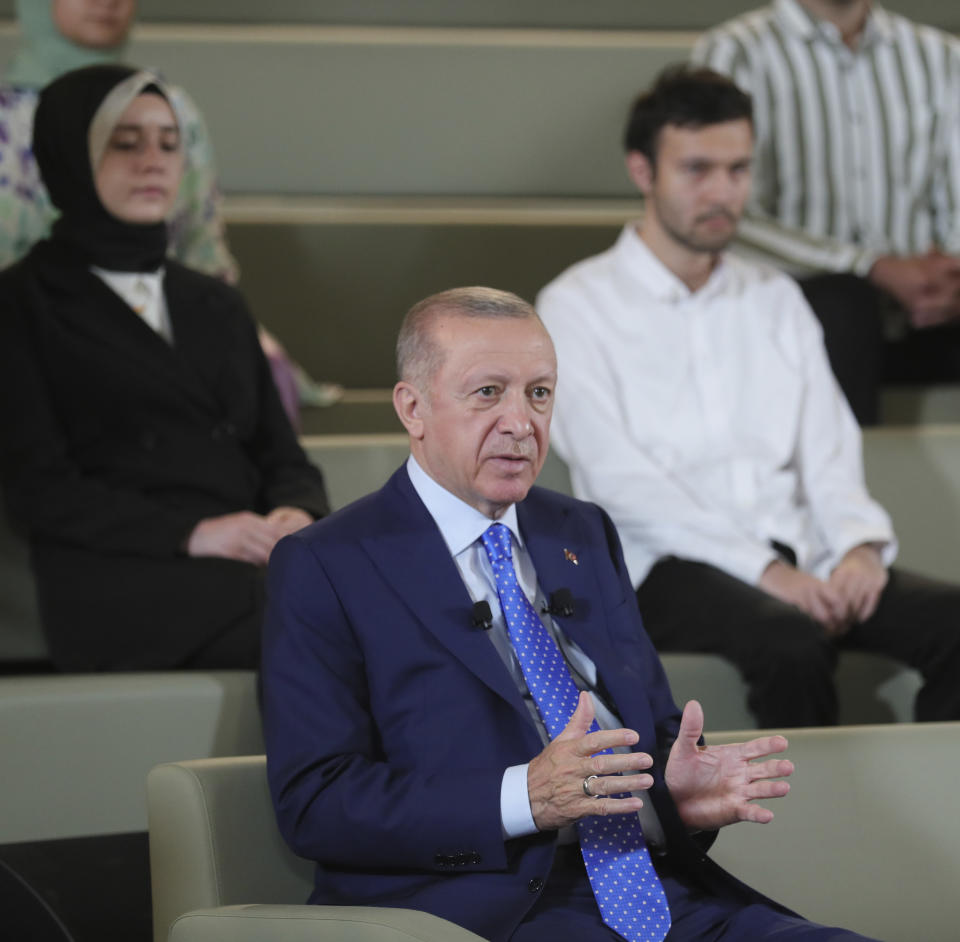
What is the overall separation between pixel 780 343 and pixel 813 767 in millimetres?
1107

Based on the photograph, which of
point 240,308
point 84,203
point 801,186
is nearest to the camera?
point 84,203

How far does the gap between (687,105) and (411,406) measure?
1.29 metres

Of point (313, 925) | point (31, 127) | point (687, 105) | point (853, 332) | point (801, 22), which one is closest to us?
point (313, 925)

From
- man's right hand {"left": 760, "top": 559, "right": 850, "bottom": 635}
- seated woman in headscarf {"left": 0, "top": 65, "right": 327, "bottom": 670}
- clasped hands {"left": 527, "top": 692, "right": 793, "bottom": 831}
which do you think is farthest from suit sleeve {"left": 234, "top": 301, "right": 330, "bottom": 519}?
clasped hands {"left": 527, "top": 692, "right": 793, "bottom": 831}

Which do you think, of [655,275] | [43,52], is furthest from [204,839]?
[43,52]

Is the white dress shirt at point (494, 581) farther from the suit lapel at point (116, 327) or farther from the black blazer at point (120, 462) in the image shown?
the suit lapel at point (116, 327)

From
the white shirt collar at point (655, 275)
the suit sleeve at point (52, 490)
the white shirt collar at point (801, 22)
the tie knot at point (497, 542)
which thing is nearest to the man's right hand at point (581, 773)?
the tie knot at point (497, 542)

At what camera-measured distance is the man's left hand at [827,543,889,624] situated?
2318mm

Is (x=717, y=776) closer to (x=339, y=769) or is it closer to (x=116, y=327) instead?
(x=339, y=769)

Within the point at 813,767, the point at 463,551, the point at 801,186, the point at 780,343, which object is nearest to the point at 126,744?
the point at 463,551

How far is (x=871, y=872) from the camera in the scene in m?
1.64

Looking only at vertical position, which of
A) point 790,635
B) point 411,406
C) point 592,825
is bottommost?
point 790,635

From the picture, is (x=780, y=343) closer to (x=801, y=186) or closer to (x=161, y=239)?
(x=801, y=186)

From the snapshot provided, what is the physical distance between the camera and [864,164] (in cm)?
332
